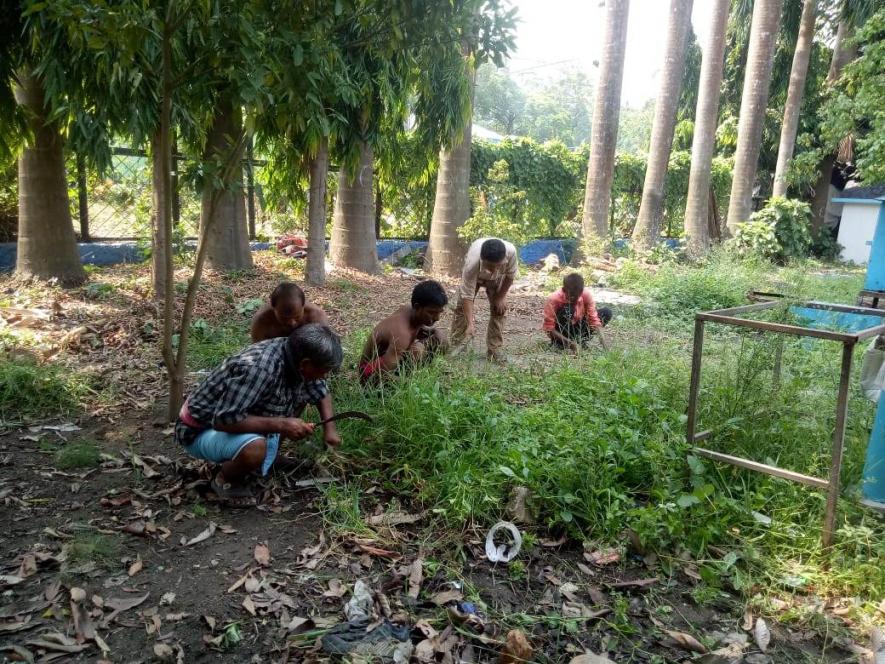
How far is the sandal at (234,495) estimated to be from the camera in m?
3.48

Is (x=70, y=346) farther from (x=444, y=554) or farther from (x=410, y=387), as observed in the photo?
(x=444, y=554)

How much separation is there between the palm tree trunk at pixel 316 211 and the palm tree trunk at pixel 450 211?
10.5 ft

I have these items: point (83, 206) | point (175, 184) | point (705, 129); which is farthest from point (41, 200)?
point (705, 129)

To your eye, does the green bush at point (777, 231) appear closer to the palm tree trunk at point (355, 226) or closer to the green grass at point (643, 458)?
the palm tree trunk at point (355, 226)

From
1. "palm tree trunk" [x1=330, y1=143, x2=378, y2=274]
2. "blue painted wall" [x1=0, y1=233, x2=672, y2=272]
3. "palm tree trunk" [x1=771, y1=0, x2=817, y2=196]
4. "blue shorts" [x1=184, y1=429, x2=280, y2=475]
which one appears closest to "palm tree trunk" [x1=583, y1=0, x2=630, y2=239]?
"blue painted wall" [x1=0, y1=233, x2=672, y2=272]

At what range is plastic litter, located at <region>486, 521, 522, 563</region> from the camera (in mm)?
3111

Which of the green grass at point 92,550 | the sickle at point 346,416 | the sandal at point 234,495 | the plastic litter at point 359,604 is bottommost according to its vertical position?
the plastic litter at point 359,604

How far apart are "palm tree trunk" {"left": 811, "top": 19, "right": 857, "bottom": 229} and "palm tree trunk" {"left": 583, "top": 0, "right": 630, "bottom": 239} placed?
8964 mm

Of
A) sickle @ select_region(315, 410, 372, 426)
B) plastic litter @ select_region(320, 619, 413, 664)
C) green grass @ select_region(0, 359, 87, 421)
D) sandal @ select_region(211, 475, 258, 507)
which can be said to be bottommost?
plastic litter @ select_region(320, 619, 413, 664)

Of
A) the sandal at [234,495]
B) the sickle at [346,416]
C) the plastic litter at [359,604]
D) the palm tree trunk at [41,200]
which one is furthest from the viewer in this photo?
the palm tree trunk at [41,200]

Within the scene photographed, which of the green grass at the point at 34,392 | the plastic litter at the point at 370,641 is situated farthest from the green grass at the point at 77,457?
the plastic litter at the point at 370,641

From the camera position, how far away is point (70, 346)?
571 centimetres

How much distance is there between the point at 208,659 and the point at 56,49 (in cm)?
526

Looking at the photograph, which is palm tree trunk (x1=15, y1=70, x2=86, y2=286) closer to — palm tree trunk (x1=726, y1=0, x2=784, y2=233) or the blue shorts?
the blue shorts
